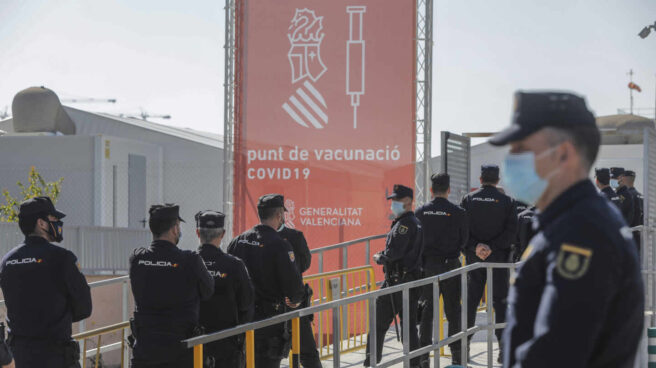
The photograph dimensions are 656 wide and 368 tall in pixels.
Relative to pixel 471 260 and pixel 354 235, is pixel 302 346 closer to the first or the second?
pixel 471 260

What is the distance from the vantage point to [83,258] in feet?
50.0

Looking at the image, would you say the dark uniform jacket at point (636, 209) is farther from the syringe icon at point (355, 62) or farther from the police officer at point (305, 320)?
the police officer at point (305, 320)

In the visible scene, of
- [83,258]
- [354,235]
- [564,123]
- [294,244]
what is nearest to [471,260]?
[294,244]

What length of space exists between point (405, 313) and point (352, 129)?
6567mm

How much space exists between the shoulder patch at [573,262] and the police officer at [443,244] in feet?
18.2

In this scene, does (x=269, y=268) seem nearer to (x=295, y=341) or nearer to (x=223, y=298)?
(x=223, y=298)

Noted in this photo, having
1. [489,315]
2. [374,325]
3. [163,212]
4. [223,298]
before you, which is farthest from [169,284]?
[489,315]

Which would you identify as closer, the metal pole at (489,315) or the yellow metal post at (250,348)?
the yellow metal post at (250,348)

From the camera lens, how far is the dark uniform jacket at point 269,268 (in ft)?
19.5

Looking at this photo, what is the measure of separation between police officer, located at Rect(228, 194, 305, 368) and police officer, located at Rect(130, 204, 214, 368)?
3.14ft

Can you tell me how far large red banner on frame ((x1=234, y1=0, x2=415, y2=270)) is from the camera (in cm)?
1231

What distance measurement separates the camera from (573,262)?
2031mm

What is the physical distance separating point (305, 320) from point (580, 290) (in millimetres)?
4718

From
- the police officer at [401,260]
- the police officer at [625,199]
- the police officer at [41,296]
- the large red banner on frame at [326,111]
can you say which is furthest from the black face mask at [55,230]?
the police officer at [625,199]
